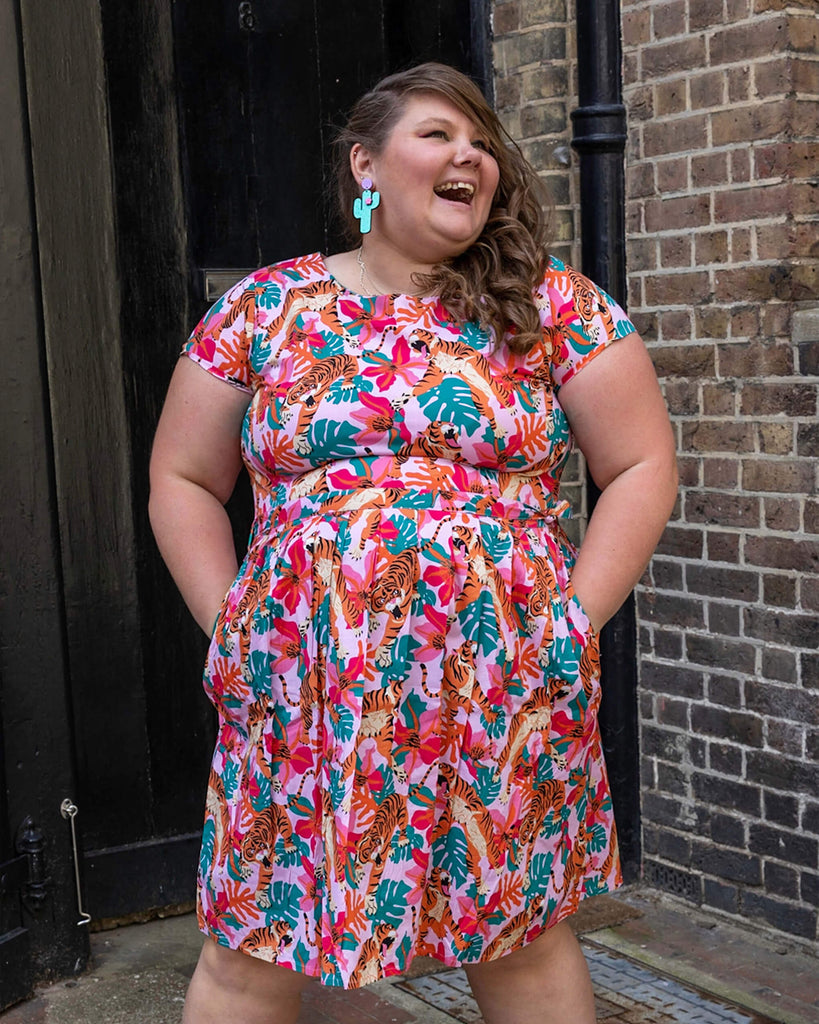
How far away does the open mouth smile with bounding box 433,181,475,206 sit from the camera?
96.3 inches

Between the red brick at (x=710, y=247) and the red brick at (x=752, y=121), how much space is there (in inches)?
8.7

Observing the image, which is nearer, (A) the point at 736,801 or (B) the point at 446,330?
(B) the point at 446,330

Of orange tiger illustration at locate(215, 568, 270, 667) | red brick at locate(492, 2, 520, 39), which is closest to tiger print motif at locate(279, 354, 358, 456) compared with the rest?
orange tiger illustration at locate(215, 568, 270, 667)

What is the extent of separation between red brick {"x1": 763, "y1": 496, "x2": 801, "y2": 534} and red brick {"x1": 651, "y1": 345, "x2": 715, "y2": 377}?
0.37 metres

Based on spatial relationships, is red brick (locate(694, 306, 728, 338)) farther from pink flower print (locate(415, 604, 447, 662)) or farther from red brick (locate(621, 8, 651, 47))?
pink flower print (locate(415, 604, 447, 662))

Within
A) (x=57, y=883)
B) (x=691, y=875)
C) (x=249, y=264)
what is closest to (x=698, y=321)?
(x=249, y=264)

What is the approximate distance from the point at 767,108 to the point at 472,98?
118 cm

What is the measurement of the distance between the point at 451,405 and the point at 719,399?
144cm

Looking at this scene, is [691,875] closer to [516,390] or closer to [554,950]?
[554,950]

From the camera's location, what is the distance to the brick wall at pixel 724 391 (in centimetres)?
339

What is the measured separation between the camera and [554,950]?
2.54 m

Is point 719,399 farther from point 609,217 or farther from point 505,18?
point 505,18

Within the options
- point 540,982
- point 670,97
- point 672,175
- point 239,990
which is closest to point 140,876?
point 239,990

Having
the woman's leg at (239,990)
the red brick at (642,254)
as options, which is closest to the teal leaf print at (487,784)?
the woman's leg at (239,990)
